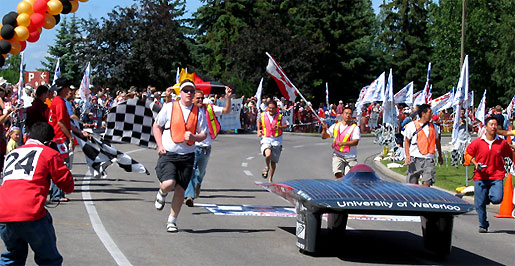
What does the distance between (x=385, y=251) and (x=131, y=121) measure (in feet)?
18.3

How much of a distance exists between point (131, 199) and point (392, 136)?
1349cm

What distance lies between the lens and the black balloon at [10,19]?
45.1 feet

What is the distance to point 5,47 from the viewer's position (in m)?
13.6

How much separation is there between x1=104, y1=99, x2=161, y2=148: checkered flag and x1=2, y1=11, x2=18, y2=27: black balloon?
2.48 metres

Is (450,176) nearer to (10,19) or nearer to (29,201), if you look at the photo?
(10,19)

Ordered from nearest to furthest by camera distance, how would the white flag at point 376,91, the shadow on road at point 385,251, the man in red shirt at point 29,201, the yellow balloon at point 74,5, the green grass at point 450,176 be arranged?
1. the man in red shirt at point 29,201
2. the shadow on road at point 385,251
3. the yellow balloon at point 74,5
4. the green grass at point 450,176
5. the white flag at point 376,91

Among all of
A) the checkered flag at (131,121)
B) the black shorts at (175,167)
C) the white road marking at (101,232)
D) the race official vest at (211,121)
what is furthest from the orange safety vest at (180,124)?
the checkered flag at (131,121)

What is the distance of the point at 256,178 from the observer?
17.9 m

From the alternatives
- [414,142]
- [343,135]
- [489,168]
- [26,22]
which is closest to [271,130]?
[343,135]

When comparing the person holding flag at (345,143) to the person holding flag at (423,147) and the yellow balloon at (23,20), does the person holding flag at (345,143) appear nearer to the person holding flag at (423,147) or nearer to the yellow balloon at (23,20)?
the person holding flag at (423,147)

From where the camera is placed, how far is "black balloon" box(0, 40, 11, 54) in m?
13.5

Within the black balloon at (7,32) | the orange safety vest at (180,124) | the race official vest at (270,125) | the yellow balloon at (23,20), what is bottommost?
the race official vest at (270,125)

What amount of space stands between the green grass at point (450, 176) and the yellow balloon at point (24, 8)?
8958 mm

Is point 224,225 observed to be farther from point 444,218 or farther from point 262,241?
point 444,218
